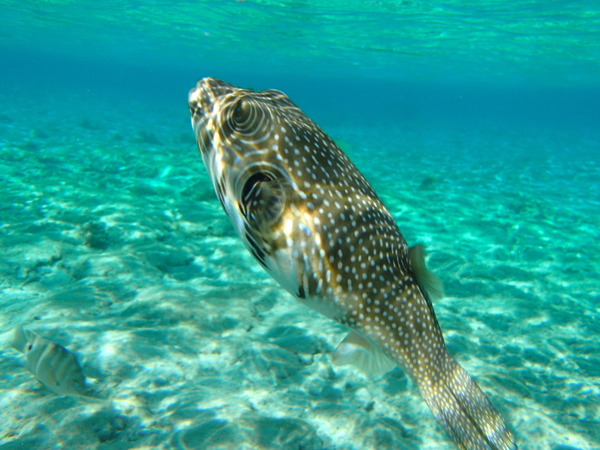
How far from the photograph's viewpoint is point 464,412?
217cm

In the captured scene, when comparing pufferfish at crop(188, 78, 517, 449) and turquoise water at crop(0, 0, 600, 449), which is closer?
pufferfish at crop(188, 78, 517, 449)

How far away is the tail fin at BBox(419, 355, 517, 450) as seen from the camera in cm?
212

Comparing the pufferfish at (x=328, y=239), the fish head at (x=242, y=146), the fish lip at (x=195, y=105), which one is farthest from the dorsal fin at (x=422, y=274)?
the fish lip at (x=195, y=105)

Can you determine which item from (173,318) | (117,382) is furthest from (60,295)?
(117,382)

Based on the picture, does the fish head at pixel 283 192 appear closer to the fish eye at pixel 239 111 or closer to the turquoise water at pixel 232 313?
the fish eye at pixel 239 111

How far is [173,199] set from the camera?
1081 centimetres

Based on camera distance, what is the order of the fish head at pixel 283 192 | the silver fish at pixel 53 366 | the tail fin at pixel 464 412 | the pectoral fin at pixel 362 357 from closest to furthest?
the fish head at pixel 283 192, the tail fin at pixel 464 412, the pectoral fin at pixel 362 357, the silver fish at pixel 53 366

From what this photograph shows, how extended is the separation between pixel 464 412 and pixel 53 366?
3.23 m

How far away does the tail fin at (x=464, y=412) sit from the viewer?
2.12 meters

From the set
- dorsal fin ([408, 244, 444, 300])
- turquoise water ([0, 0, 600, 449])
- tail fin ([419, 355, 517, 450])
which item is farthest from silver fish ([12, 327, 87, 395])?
dorsal fin ([408, 244, 444, 300])

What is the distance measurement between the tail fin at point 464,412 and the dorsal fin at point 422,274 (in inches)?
16.4

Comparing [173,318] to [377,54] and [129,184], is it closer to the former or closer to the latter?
[129,184]

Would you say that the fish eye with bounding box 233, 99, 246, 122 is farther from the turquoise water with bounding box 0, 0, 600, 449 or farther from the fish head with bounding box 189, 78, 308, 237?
the turquoise water with bounding box 0, 0, 600, 449

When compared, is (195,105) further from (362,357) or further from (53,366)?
(53,366)
